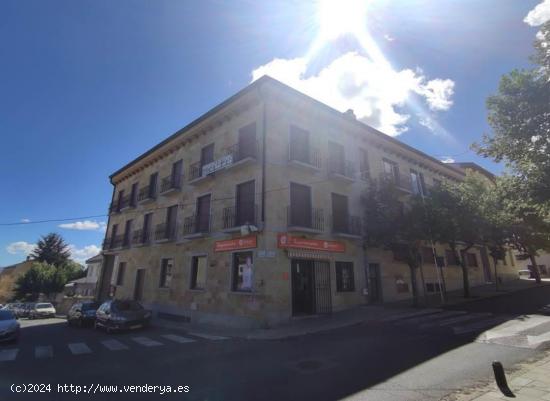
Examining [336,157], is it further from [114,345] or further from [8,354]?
[8,354]

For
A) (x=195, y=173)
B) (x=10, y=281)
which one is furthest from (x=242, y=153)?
(x=10, y=281)

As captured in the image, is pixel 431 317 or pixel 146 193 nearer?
pixel 431 317

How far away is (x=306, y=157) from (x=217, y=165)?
4.88 meters

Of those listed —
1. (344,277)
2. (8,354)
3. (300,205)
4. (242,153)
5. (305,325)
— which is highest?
(242,153)

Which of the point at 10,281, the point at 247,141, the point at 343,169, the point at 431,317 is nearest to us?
the point at 431,317

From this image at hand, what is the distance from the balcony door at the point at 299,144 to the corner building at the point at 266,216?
0.06 metres

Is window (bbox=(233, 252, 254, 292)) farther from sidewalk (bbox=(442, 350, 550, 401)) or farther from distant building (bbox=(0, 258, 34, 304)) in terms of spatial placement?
distant building (bbox=(0, 258, 34, 304))

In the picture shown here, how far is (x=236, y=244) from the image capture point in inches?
544

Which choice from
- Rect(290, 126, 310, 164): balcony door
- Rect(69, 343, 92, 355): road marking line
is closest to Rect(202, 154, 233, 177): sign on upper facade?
Rect(290, 126, 310, 164): balcony door

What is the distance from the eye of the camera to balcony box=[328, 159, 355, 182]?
15.8 metres

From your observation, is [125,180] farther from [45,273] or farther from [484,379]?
[45,273]

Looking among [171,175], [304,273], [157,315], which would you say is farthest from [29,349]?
[171,175]

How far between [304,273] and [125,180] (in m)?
20.9

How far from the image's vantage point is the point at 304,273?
13.9m
